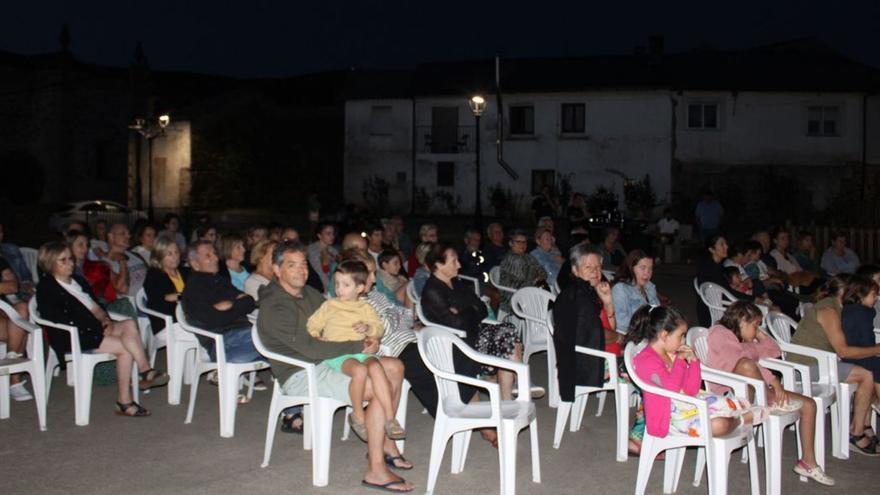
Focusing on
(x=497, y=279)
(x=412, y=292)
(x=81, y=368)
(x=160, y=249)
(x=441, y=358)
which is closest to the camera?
(x=441, y=358)

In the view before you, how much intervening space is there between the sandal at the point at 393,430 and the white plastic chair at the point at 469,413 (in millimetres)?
199

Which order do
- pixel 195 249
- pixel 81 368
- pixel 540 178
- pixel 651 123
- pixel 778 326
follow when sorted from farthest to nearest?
pixel 540 178
pixel 651 123
pixel 195 249
pixel 778 326
pixel 81 368

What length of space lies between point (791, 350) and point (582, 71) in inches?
1186

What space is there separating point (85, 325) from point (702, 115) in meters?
30.0

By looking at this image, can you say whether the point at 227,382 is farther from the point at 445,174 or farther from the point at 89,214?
the point at 445,174

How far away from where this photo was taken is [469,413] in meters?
5.43

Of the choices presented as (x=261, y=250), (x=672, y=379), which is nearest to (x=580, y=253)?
(x=672, y=379)

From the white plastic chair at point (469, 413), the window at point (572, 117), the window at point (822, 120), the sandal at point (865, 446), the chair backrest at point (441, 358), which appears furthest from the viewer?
the window at point (572, 117)

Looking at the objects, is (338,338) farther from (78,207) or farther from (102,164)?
(102,164)

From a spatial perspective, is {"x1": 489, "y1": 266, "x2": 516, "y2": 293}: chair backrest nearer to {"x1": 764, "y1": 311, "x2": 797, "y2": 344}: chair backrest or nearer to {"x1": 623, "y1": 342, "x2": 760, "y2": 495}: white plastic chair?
{"x1": 764, "y1": 311, "x2": 797, "y2": 344}: chair backrest

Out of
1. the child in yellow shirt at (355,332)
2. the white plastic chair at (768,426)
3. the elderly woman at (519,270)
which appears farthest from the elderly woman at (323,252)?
the white plastic chair at (768,426)

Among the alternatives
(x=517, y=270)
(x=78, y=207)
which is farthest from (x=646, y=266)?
(x=78, y=207)

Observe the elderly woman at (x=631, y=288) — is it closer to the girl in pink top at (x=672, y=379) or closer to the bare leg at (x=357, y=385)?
the girl in pink top at (x=672, y=379)

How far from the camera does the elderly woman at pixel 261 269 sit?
757cm
